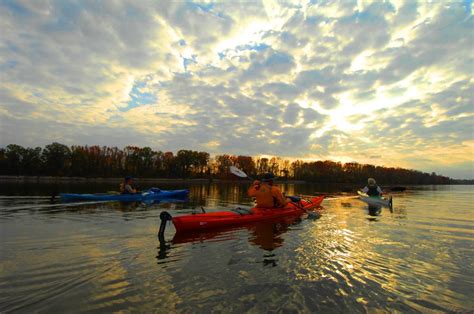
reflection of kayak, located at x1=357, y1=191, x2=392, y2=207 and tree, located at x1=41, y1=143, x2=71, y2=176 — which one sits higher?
tree, located at x1=41, y1=143, x2=71, y2=176

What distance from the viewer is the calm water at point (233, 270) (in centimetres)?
478

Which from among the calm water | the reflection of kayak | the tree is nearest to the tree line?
the tree

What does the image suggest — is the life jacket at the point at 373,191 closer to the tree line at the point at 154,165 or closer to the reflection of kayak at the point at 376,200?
the reflection of kayak at the point at 376,200

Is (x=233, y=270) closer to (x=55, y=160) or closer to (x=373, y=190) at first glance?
(x=373, y=190)

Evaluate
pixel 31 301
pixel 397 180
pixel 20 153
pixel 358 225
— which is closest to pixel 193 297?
pixel 31 301

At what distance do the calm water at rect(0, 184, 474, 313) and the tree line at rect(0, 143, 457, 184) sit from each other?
73637 mm

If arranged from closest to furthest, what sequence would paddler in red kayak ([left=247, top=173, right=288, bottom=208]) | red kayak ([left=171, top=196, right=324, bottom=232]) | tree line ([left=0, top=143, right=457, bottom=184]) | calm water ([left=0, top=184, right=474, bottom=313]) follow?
calm water ([left=0, top=184, right=474, bottom=313])
red kayak ([left=171, top=196, right=324, bottom=232])
paddler in red kayak ([left=247, top=173, right=288, bottom=208])
tree line ([left=0, top=143, right=457, bottom=184])

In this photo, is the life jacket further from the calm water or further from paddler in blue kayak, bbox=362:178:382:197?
the calm water

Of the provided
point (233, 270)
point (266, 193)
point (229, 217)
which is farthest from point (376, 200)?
point (233, 270)

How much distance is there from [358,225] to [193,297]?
33.0 feet

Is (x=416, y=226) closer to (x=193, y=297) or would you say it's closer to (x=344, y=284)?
(x=344, y=284)

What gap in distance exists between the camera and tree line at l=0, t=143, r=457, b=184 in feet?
274

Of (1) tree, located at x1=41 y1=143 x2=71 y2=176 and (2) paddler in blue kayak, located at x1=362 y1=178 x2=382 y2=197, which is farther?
(1) tree, located at x1=41 y1=143 x2=71 y2=176

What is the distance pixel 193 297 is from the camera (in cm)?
493
